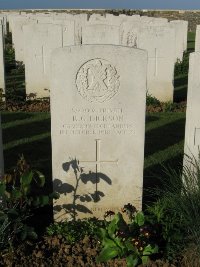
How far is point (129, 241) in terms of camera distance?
3848 mm

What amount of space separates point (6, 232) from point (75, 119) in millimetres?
1244

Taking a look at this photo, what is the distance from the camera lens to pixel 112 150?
14.8 feet

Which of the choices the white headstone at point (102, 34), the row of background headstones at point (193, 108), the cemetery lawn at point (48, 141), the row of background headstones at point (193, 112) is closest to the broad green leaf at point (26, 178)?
the cemetery lawn at point (48, 141)

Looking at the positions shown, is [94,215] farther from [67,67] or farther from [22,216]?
[67,67]

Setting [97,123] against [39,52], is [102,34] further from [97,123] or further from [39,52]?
[97,123]

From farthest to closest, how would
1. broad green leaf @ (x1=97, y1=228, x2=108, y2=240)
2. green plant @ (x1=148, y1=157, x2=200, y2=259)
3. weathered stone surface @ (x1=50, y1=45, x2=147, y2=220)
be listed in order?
weathered stone surface @ (x1=50, y1=45, x2=147, y2=220)
broad green leaf @ (x1=97, y1=228, x2=108, y2=240)
green plant @ (x1=148, y1=157, x2=200, y2=259)

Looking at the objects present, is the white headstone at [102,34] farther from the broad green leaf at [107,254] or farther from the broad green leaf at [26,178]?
the broad green leaf at [107,254]

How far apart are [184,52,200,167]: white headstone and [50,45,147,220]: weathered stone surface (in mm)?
632

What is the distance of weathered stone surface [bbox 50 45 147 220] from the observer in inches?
165

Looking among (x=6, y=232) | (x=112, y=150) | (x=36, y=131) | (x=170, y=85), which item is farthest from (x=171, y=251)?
(x=170, y=85)

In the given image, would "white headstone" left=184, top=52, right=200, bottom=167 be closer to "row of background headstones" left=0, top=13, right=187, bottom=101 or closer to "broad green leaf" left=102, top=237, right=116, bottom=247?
"broad green leaf" left=102, top=237, right=116, bottom=247

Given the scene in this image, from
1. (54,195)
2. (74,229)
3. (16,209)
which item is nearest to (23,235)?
(16,209)

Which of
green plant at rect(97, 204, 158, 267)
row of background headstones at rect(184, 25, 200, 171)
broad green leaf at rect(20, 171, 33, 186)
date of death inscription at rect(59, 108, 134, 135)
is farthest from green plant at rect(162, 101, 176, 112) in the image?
broad green leaf at rect(20, 171, 33, 186)

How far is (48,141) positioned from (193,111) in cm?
323
